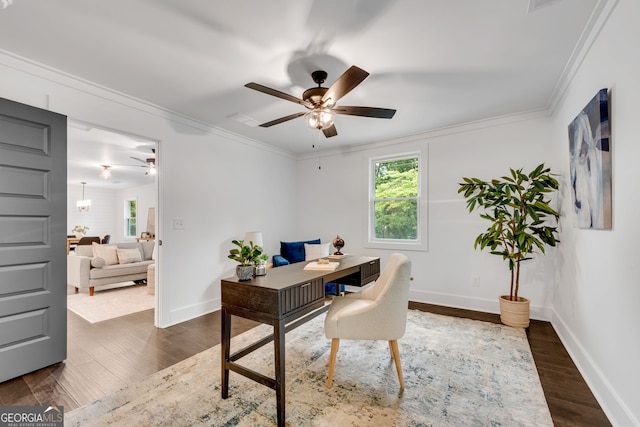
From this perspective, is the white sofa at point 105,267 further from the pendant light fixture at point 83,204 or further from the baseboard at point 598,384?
the baseboard at point 598,384

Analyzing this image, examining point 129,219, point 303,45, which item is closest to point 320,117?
point 303,45

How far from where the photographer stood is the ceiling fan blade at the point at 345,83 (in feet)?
5.92

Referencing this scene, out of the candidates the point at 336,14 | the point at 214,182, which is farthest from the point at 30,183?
the point at 336,14

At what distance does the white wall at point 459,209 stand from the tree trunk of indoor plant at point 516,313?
1.35 ft

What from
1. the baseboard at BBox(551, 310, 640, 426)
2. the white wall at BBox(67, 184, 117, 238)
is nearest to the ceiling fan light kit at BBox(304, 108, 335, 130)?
the baseboard at BBox(551, 310, 640, 426)

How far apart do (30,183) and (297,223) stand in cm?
372

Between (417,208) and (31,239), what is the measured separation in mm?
4282

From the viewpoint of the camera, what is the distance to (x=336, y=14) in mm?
1764

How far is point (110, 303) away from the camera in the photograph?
4.20m

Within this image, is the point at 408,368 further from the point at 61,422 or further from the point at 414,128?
the point at 414,128

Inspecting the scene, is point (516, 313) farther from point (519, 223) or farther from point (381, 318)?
point (381, 318)

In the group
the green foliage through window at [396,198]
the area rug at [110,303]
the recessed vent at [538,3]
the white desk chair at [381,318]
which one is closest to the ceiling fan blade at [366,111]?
the recessed vent at [538,3]

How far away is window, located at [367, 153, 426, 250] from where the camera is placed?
4.25 m

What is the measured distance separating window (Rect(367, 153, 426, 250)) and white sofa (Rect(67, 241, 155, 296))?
4.46m
